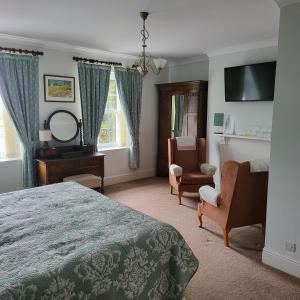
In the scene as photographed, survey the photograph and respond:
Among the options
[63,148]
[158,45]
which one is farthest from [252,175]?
[63,148]

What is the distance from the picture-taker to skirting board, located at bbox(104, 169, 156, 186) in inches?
212

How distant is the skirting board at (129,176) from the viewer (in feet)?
17.7

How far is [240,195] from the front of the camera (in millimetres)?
2785

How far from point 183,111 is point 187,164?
1258mm

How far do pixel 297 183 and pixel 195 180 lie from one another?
195 centimetres

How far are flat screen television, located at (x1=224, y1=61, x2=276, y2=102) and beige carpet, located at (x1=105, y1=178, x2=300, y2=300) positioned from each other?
1909mm

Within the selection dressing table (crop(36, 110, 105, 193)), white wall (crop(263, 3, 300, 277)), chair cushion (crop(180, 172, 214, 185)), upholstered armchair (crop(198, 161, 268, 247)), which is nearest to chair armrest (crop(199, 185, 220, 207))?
upholstered armchair (crop(198, 161, 268, 247))

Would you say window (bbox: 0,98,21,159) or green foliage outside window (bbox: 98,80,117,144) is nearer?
window (bbox: 0,98,21,159)

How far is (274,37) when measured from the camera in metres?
3.96

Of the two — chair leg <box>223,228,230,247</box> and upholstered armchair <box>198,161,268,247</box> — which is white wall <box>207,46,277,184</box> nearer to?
upholstered armchair <box>198,161,268,247</box>

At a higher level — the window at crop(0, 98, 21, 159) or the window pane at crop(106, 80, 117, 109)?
the window pane at crop(106, 80, 117, 109)

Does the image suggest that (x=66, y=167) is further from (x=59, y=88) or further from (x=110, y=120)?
(x=110, y=120)

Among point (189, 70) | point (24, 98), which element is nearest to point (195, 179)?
point (189, 70)

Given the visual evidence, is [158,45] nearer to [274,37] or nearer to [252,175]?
[274,37]
